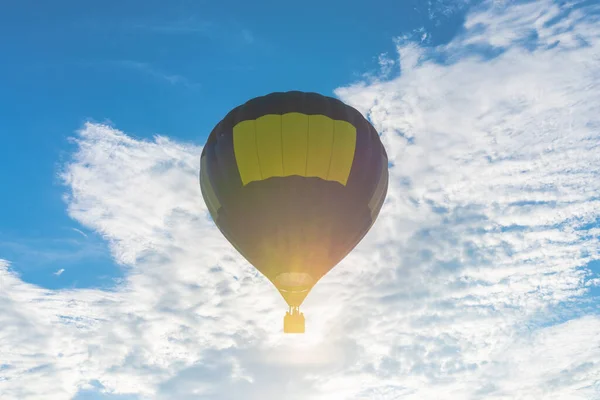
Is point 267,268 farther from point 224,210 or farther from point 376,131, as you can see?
point 376,131

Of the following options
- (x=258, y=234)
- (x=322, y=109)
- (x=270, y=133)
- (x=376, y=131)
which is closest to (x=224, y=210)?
(x=258, y=234)

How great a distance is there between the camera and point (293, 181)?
54.9 feet

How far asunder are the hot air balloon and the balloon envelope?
28 mm

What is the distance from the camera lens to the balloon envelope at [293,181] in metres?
16.8

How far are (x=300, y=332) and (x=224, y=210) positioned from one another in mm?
4180

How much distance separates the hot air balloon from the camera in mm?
16766

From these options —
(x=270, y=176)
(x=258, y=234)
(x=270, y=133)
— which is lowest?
(x=258, y=234)

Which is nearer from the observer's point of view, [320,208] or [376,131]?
[320,208]

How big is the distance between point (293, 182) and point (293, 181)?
0.03 metres

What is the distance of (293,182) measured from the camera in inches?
658

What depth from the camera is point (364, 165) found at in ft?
57.7

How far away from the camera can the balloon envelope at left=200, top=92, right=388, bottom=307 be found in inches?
660

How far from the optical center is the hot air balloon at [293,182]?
55.0ft

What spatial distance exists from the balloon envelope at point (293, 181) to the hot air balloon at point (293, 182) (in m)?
0.03
